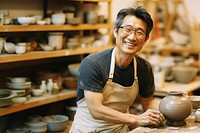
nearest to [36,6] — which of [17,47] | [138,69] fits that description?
[17,47]

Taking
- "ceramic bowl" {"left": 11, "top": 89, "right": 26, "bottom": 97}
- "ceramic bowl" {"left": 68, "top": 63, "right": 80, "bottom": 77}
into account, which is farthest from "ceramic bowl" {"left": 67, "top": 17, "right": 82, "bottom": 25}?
"ceramic bowl" {"left": 11, "top": 89, "right": 26, "bottom": 97}

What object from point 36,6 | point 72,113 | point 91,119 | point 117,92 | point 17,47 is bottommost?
point 72,113

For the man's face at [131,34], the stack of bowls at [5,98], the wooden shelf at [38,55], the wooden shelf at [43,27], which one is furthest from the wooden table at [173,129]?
the wooden shelf at [43,27]

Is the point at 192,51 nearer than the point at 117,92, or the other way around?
the point at 117,92

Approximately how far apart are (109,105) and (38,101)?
98cm

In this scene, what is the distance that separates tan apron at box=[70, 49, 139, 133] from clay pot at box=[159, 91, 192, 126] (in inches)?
14.7

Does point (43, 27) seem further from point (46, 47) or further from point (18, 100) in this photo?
point (18, 100)

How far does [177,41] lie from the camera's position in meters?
6.42

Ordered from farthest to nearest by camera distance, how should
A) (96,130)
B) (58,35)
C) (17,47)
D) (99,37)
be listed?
(99,37)
(58,35)
(17,47)
(96,130)

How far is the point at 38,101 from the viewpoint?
3627 mm

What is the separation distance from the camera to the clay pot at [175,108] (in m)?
2.60

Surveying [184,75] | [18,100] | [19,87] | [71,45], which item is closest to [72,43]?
[71,45]

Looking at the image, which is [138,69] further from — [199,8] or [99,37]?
[199,8]

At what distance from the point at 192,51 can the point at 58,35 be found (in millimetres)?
2856
